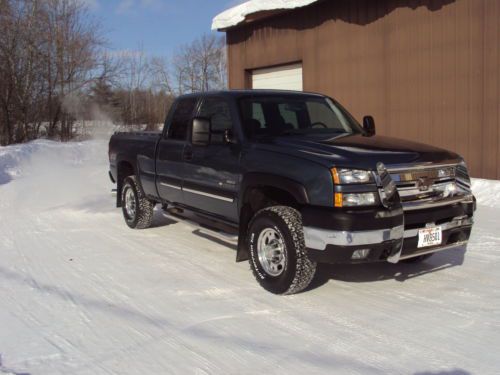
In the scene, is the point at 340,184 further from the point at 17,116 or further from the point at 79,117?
the point at 79,117

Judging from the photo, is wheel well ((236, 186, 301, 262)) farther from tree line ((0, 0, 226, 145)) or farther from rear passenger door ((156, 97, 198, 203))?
tree line ((0, 0, 226, 145))

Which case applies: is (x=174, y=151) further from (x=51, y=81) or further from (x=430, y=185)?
(x=51, y=81)

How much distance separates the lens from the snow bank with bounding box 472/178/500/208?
900 cm

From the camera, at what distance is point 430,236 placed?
4.48 m

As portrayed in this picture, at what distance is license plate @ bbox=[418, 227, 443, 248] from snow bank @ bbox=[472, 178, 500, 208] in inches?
196

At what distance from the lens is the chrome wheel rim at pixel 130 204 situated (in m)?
7.84

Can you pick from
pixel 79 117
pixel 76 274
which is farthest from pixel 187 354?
pixel 79 117

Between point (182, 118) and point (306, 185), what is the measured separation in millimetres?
2671

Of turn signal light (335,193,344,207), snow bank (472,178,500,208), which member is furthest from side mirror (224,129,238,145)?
snow bank (472,178,500,208)

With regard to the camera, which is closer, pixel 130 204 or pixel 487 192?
pixel 130 204

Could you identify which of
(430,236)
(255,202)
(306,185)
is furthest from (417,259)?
(306,185)

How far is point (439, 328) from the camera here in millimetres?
3998

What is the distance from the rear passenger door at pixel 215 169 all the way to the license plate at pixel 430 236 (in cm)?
178

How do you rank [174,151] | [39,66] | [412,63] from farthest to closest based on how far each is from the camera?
[39,66] < [412,63] < [174,151]
